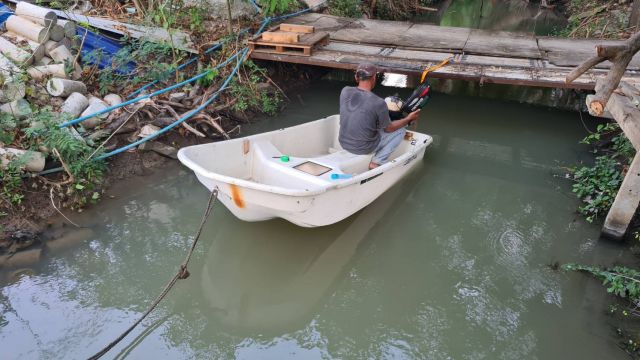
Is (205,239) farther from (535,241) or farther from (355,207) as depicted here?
(535,241)

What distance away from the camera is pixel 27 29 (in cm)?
631

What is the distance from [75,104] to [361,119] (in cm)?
365

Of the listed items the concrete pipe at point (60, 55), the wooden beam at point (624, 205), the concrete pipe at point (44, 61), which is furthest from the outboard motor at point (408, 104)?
the concrete pipe at point (44, 61)

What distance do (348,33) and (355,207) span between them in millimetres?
4807

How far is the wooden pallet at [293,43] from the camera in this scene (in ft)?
23.6

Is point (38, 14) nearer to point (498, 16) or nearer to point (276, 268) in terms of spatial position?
point (276, 268)

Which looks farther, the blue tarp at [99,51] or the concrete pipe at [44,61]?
the blue tarp at [99,51]

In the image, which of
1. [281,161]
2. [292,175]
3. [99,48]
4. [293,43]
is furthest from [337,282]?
[99,48]

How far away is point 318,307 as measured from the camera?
13.3 ft

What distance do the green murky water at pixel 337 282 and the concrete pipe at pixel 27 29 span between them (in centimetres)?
265

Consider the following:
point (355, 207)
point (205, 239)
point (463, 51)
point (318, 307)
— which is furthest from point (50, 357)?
point (463, 51)

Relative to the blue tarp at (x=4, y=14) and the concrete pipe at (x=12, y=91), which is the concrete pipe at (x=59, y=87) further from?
the blue tarp at (x=4, y=14)

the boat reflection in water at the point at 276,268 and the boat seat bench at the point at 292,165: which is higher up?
the boat seat bench at the point at 292,165

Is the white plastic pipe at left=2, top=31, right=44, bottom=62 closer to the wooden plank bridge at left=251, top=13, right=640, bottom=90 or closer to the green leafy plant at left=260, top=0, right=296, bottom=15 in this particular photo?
the wooden plank bridge at left=251, top=13, right=640, bottom=90
